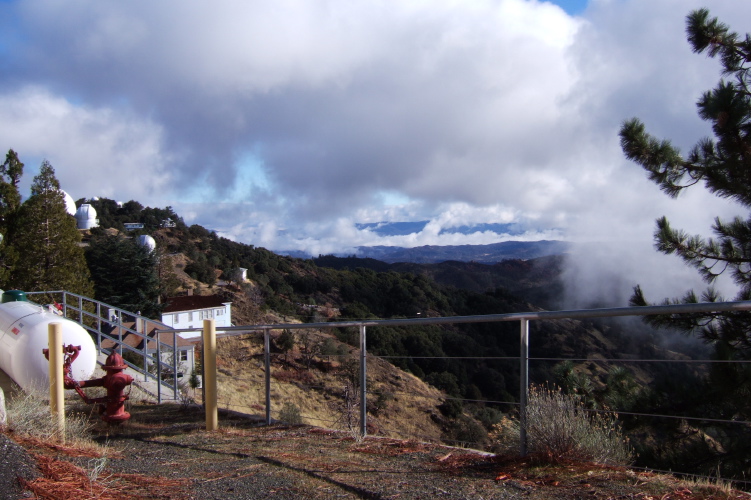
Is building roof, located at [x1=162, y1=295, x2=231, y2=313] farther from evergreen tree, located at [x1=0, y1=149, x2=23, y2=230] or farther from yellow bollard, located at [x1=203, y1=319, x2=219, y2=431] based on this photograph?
yellow bollard, located at [x1=203, y1=319, x2=219, y2=431]

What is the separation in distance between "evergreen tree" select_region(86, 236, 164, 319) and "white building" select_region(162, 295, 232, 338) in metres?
1.04

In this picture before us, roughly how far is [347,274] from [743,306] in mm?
60838

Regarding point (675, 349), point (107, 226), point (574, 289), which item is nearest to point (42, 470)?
point (675, 349)

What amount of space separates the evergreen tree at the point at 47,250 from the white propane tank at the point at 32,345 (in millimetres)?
18304

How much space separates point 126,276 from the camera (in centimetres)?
3859

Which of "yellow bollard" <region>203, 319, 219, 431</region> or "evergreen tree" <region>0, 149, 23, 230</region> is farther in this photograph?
"evergreen tree" <region>0, 149, 23, 230</region>

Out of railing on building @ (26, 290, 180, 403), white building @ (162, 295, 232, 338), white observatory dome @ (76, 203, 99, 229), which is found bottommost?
white building @ (162, 295, 232, 338)

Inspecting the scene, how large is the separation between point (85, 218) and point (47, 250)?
1451 inches

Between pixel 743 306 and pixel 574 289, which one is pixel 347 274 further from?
pixel 743 306

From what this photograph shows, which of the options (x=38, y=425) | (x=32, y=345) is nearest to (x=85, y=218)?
(x=32, y=345)

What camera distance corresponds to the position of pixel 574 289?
41875 millimetres

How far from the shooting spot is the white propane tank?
30.2ft

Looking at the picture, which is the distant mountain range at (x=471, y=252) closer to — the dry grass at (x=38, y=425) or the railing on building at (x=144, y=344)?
the railing on building at (x=144, y=344)

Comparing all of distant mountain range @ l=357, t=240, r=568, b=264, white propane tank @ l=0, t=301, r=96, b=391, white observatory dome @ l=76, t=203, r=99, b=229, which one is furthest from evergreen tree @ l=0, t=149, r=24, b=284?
distant mountain range @ l=357, t=240, r=568, b=264
